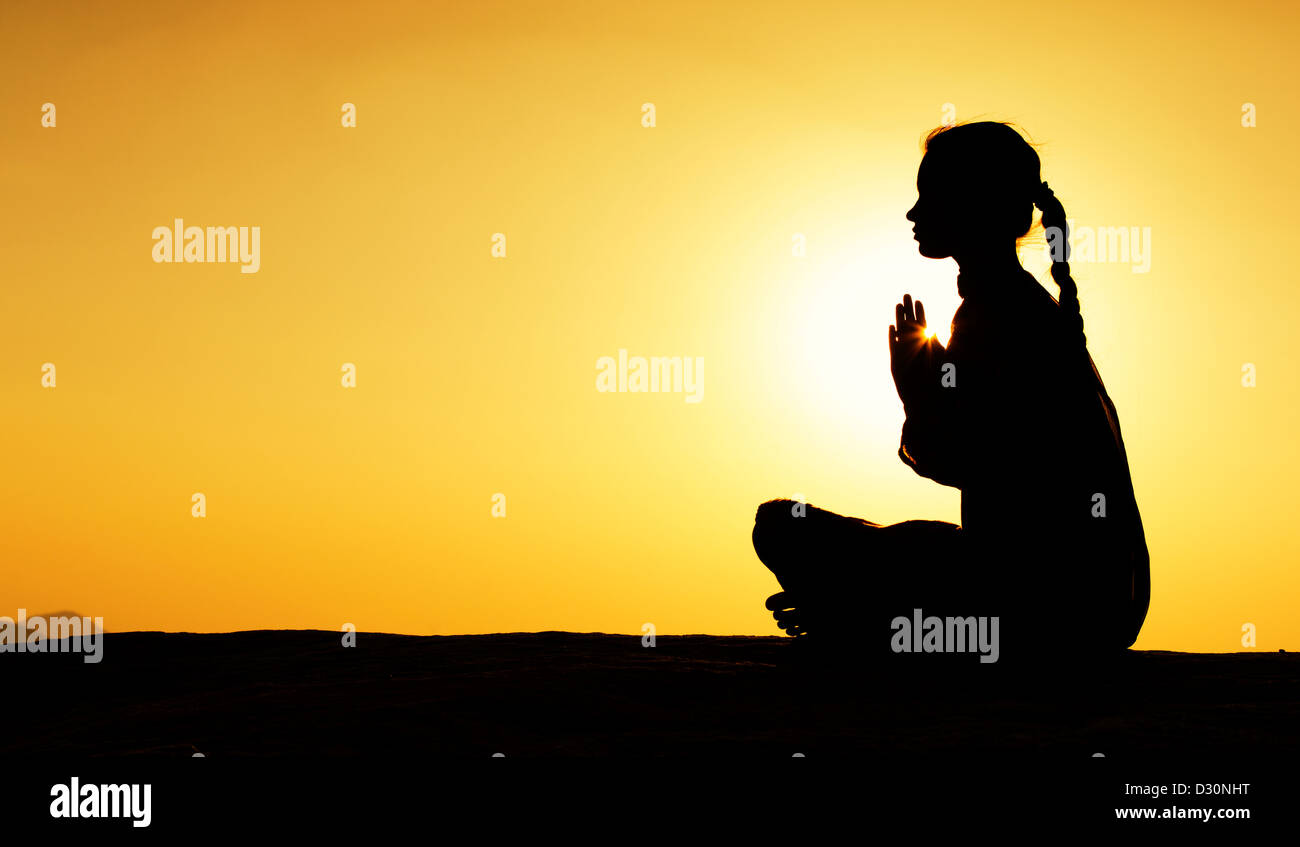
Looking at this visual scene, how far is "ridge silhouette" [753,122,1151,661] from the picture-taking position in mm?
5883

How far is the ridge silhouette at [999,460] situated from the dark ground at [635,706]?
31 cm

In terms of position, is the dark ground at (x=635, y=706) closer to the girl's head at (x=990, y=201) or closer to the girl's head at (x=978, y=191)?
the girl's head at (x=990, y=201)

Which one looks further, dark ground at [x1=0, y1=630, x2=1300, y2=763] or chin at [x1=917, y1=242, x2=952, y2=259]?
chin at [x1=917, y1=242, x2=952, y2=259]

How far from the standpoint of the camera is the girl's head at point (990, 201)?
243 inches

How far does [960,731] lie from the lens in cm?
448

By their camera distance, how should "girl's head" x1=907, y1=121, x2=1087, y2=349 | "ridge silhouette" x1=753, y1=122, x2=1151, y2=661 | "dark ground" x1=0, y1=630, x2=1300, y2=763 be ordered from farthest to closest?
"girl's head" x1=907, y1=121, x2=1087, y2=349 < "ridge silhouette" x1=753, y1=122, x2=1151, y2=661 < "dark ground" x1=0, y1=630, x2=1300, y2=763

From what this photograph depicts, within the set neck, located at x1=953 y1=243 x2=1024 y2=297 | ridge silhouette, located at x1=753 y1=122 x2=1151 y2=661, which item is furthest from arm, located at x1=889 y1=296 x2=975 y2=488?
neck, located at x1=953 y1=243 x2=1024 y2=297

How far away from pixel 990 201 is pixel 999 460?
4.24 feet

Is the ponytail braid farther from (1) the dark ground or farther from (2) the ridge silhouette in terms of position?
(1) the dark ground

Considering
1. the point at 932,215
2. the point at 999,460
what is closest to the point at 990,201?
the point at 932,215

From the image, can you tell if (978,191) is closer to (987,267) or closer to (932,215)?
(932,215)
